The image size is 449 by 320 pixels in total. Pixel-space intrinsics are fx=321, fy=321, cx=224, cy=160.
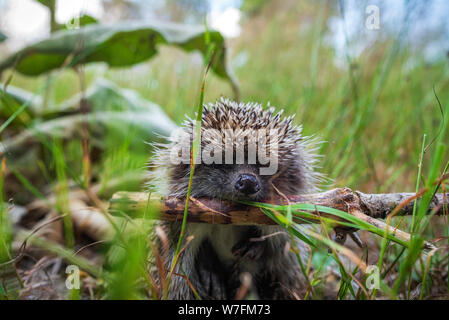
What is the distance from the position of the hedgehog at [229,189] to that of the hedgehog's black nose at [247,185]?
15 centimetres

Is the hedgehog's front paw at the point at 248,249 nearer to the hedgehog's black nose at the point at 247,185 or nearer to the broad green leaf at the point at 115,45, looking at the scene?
the hedgehog's black nose at the point at 247,185

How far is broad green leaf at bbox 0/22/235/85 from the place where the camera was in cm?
330

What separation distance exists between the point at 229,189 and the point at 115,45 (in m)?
2.32

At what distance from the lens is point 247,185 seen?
2.05 m

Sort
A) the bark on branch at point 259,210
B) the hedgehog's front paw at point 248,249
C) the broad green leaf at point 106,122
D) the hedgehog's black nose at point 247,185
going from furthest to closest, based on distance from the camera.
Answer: the broad green leaf at point 106,122 → the hedgehog's front paw at point 248,249 → the hedgehog's black nose at point 247,185 → the bark on branch at point 259,210

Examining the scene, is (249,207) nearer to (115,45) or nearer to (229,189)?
(229,189)

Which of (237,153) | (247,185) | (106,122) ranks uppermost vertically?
(106,122)

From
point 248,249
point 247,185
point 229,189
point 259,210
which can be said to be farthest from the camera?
point 248,249

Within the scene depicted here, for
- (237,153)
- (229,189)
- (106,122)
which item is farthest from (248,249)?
(106,122)

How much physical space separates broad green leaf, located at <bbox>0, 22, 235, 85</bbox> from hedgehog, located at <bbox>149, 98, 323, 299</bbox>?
1216 mm

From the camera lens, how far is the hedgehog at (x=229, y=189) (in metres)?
2.33

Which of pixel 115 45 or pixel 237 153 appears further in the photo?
pixel 115 45

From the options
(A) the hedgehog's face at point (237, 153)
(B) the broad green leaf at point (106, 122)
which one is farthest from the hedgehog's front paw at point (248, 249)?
(B) the broad green leaf at point (106, 122)

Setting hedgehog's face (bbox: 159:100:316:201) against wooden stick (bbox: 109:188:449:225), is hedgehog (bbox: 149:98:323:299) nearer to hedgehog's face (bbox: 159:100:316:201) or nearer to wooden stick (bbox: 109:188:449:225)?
hedgehog's face (bbox: 159:100:316:201)
